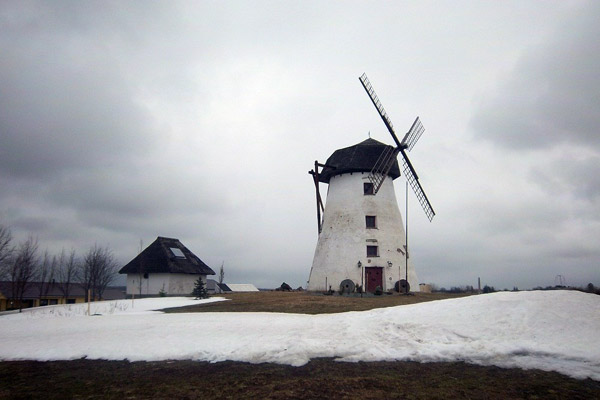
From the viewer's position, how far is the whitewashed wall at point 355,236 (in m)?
29.6

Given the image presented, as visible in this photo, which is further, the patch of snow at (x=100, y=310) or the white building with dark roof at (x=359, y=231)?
the white building with dark roof at (x=359, y=231)

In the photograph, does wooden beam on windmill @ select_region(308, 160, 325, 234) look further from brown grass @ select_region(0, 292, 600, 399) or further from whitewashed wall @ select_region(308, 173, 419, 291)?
brown grass @ select_region(0, 292, 600, 399)

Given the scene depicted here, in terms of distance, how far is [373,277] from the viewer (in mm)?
29422

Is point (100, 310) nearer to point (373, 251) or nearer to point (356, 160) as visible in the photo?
point (373, 251)

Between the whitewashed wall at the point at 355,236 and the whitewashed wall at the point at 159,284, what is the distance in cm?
1481

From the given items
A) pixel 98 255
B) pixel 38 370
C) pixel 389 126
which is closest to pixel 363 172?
pixel 389 126

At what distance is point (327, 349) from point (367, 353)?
1.10 m

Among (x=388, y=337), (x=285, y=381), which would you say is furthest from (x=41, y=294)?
(x=285, y=381)

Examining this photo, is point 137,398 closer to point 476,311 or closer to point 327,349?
point 327,349

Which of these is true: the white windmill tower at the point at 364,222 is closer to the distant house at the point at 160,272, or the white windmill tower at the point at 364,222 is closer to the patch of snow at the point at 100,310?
the patch of snow at the point at 100,310

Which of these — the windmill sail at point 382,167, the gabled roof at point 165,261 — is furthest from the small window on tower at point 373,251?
the gabled roof at point 165,261

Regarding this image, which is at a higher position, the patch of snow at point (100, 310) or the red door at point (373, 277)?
the red door at point (373, 277)

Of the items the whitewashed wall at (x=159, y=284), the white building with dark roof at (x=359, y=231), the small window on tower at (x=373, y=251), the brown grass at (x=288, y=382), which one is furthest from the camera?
the whitewashed wall at (x=159, y=284)

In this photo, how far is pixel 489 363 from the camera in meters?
9.05
